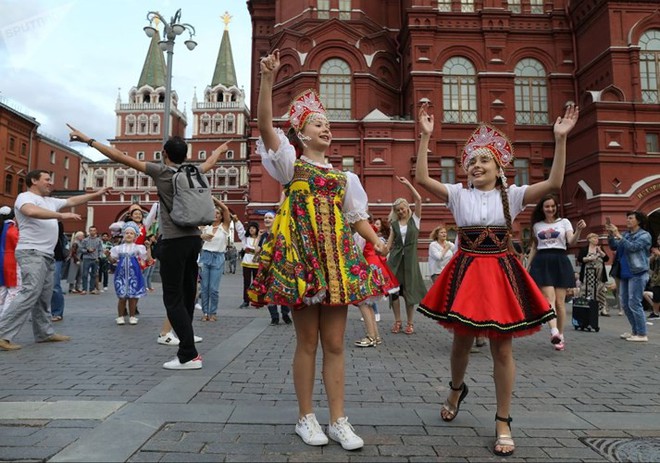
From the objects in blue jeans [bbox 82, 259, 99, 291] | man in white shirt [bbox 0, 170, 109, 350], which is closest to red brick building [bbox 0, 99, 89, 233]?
blue jeans [bbox 82, 259, 99, 291]

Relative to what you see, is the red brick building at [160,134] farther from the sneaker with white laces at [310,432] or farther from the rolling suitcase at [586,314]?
the sneaker with white laces at [310,432]

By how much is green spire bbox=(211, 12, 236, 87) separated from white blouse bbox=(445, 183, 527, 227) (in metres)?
67.8

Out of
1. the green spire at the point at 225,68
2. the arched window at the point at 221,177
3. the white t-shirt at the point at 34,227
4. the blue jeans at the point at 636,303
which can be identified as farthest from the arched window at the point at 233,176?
the blue jeans at the point at 636,303

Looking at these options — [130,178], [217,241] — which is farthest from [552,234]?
[130,178]

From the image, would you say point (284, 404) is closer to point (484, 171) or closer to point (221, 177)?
point (484, 171)

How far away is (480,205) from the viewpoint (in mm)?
3543

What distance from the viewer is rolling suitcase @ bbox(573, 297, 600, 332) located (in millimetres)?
8734

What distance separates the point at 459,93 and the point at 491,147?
87.5 feet

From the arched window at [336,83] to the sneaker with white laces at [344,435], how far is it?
2730cm

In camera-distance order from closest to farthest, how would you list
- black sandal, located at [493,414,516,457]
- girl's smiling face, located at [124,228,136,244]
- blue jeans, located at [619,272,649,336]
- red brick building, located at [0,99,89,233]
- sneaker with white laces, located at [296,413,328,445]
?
1. black sandal, located at [493,414,516,457]
2. sneaker with white laces, located at [296,413,328,445]
3. blue jeans, located at [619,272,649,336]
4. girl's smiling face, located at [124,228,136,244]
5. red brick building, located at [0,99,89,233]

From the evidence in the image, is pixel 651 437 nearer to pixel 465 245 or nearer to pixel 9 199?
pixel 465 245

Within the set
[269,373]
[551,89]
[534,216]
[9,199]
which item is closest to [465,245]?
[269,373]

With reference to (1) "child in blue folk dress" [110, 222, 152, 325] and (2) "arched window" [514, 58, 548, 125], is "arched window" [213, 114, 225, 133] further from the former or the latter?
(1) "child in blue folk dress" [110, 222, 152, 325]

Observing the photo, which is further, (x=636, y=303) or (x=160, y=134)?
(x=160, y=134)
